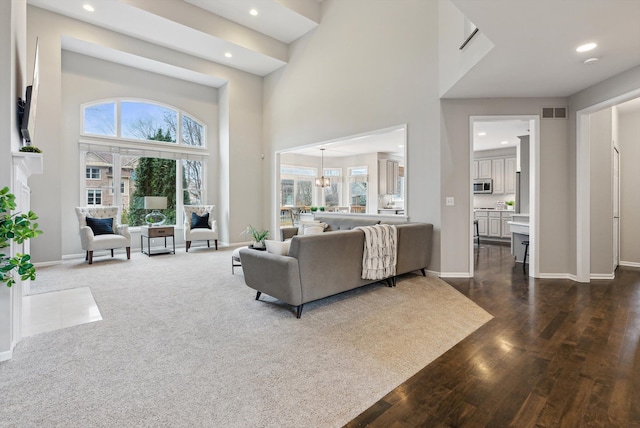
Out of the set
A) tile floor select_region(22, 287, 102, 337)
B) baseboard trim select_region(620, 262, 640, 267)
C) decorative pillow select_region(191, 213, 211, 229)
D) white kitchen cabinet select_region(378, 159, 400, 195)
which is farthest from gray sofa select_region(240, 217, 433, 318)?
white kitchen cabinet select_region(378, 159, 400, 195)

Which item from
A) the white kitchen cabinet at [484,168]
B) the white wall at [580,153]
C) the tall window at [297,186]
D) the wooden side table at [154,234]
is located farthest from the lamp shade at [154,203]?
the white kitchen cabinet at [484,168]

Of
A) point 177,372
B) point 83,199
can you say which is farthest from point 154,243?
point 177,372

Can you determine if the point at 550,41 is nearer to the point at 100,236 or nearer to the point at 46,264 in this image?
the point at 100,236

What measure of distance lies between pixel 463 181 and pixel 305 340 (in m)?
3.41

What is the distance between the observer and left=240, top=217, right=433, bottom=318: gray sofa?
3098mm

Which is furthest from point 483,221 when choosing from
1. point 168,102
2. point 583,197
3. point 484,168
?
point 168,102

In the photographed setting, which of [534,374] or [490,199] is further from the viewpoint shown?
[490,199]

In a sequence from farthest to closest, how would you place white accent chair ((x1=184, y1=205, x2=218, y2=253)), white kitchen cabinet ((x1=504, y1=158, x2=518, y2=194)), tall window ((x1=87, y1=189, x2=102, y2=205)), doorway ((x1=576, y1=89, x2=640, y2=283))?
white kitchen cabinet ((x1=504, y1=158, x2=518, y2=194))
white accent chair ((x1=184, y1=205, x2=218, y2=253))
tall window ((x1=87, y1=189, x2=102, y2=205))
doorway ((x1=576, y1=89, x2=640, y2=283))

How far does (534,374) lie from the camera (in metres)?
2.10

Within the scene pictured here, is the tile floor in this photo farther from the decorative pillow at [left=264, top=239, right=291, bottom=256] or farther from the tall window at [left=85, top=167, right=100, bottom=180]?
the tall window at [left=85, top=167, right=100, bottom=180]

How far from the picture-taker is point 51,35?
5.58 m

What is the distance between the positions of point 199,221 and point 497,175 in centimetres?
824

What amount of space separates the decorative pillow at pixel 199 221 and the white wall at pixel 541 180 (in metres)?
5.41

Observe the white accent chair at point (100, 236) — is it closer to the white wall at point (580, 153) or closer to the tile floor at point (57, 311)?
the tile floor at point (57, 311)
